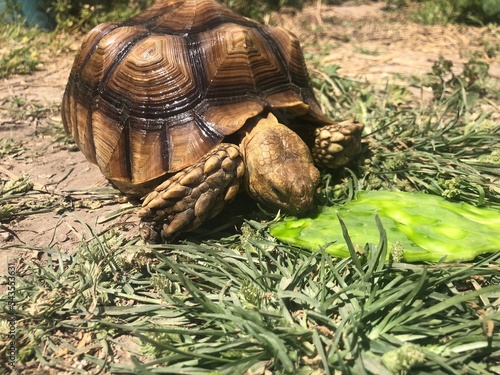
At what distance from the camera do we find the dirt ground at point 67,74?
8.05ft

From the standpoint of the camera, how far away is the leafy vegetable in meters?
1.92

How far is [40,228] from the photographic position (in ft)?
7.99

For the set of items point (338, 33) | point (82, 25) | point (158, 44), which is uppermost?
point (158, 44)

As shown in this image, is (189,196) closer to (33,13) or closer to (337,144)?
(337,144)

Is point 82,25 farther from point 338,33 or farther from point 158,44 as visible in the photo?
point 158,44

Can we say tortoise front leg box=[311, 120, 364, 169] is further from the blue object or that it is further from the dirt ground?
the blue object

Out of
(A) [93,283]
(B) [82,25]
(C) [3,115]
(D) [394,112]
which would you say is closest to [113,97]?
(A) [93,283]

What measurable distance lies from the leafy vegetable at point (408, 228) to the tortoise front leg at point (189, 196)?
357 millimetres

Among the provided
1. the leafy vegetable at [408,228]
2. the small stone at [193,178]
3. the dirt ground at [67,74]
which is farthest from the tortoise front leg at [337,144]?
the dirt ground at [67,74]

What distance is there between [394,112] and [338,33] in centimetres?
275

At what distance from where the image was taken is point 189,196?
2117 mm

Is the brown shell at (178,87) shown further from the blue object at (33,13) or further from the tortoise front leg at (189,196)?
the blue object at (33,13)

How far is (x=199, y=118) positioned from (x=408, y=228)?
113 cm

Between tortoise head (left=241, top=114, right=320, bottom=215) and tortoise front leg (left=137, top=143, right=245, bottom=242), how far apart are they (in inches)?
4.1
